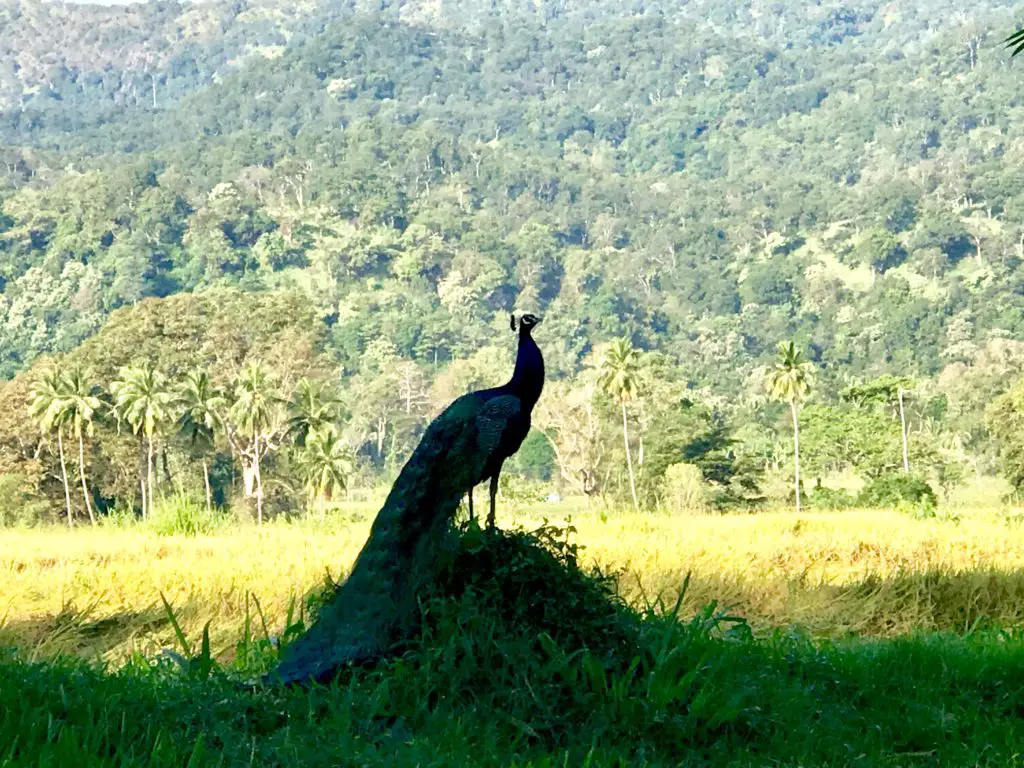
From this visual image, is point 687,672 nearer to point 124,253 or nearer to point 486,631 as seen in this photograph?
point 486,631

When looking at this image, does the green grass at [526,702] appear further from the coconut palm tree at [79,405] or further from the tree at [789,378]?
the tree at [789,378]

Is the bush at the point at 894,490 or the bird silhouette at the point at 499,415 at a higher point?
the bird silhouette at the point at 499,415

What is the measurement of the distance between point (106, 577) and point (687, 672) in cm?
646

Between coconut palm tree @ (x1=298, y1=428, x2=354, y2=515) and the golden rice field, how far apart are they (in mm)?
32521

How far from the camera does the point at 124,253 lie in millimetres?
121938

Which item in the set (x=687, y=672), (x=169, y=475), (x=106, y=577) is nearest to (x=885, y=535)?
(x=106, y=577)

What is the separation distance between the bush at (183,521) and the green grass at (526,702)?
9.73 metres

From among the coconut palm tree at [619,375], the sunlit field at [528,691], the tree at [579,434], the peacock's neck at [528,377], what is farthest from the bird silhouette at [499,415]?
the tree at [579,434]

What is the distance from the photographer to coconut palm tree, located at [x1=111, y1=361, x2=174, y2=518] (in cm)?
4469

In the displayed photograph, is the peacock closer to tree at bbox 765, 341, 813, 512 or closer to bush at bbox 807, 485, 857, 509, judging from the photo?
bush at bbox 807, 485, 857, 509

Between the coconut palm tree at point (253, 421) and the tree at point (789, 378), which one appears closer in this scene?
the coconut palm tree at point (253, 421)

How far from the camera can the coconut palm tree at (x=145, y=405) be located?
147ft

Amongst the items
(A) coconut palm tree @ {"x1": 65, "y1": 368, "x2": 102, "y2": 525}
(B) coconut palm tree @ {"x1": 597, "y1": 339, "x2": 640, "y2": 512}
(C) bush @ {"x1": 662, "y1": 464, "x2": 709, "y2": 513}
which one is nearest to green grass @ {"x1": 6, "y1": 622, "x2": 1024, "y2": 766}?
(C) bush @ {"x1": 662, "y1": 464, "x2": 709, "y2": 513}

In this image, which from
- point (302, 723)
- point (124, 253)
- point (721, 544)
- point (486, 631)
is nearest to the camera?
point (302, 723)
